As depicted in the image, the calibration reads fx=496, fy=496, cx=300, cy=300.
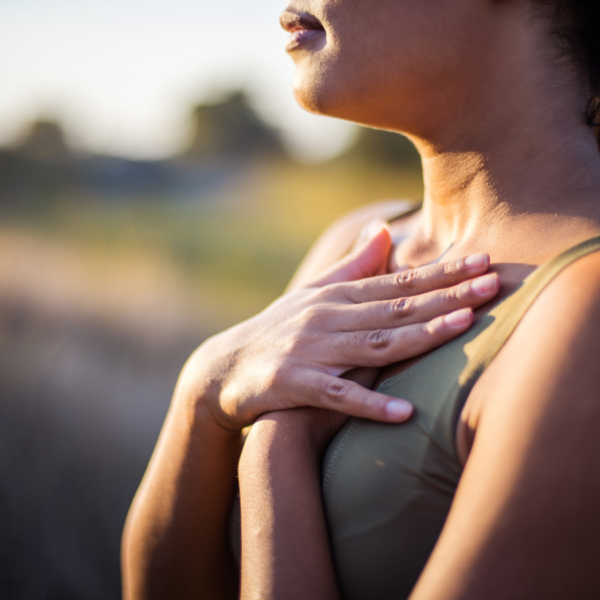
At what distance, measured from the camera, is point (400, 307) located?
107cm

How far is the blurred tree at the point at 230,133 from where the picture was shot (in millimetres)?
18453

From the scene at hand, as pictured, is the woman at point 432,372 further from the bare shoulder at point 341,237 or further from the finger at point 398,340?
the bare shoulder at point 341,237

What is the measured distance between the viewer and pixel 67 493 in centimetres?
371

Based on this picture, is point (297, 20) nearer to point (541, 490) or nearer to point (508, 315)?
point (508, 315)

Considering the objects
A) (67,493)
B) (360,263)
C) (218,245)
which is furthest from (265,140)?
(360,263)

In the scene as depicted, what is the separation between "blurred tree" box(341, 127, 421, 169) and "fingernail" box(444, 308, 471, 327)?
1177cm

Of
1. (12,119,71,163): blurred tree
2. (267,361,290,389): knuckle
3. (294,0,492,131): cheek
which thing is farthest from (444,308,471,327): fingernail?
(12,119,71,163): blurred tree

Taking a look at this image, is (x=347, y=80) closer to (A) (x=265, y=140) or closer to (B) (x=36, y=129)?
(B) (x=36, y=129)

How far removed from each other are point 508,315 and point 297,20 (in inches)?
36.7

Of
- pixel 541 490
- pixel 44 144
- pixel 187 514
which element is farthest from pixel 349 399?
pixel 44 144

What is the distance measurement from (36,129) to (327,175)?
9777 mm

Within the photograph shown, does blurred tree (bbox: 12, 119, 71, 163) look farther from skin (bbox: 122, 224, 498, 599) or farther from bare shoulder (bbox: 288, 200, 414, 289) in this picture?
skin (bbox: 122, 224, 498, 599)

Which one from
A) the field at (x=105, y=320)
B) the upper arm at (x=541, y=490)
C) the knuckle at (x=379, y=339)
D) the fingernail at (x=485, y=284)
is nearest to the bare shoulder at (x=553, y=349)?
the upper arm at (x=541, y=490)

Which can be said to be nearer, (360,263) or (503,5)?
(503,5)
